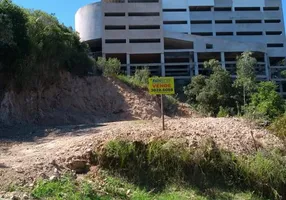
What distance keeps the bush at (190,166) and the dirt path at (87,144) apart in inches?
16.9

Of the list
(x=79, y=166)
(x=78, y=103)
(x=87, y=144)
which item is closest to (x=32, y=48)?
(x=78, y=103)

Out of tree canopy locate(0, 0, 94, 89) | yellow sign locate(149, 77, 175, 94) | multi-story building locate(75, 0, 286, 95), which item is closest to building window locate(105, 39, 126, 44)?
multi-story building locate(75, 0, 286, 95)

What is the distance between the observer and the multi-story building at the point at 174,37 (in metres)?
49.6

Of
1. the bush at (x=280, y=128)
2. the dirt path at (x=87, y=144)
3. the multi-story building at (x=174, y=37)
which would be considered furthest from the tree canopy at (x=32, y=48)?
the multi-story building at (x=174, y=37)

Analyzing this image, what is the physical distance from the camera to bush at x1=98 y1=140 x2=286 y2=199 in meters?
7.56

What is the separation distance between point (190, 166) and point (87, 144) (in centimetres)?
234

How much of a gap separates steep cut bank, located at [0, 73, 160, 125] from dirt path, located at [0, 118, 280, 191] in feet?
22.0

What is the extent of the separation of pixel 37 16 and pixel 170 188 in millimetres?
15612

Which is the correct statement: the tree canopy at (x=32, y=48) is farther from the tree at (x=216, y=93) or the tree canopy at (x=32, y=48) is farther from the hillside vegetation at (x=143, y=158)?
the tree at (x=216, y=93)

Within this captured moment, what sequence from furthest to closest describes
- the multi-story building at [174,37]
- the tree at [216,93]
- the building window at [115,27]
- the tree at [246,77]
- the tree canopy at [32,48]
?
the building window at [115,27], the multi-story building at [174,37], the tree at [216,93], the tree at [246,77], the tree canopy at [32,48]

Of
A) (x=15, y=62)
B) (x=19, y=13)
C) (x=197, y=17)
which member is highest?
(x=197, y=17)

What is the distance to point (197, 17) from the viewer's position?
5675 centimetres

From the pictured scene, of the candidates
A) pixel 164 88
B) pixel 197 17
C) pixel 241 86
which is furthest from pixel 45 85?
pixel 197 17

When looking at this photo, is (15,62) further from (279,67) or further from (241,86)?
(279,67)
